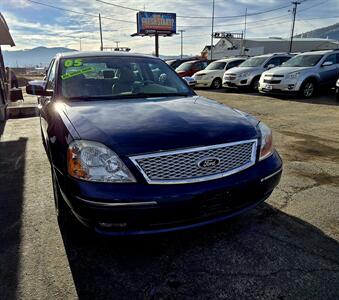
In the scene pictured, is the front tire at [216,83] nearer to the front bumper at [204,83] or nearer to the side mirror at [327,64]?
the front bumper at [204,83]

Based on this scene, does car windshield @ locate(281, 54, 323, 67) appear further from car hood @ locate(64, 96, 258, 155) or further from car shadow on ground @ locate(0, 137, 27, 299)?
car shadow on ground @ locate(0, 137, 27, 299)

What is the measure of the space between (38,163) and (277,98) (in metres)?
9.81

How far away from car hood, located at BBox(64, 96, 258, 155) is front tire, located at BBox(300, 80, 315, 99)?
9.68 metres

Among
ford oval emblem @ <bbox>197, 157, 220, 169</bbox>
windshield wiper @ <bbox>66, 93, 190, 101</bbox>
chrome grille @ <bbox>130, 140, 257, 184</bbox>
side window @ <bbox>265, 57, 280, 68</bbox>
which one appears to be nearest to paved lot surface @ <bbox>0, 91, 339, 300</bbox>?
chrome grille @ <bbox>130, 140, 257, 184</bbox>

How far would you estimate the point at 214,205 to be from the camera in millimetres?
2340

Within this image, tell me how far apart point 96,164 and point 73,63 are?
80.2 inches

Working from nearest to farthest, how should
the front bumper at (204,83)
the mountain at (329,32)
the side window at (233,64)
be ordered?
the front bumper at (204,83), the side window at (233,64), the mountain at (329,32)

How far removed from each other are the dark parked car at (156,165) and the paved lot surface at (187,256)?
1.17ft

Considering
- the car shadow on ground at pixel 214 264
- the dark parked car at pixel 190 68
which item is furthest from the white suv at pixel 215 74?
the car shadow on ground at pixel 214 264

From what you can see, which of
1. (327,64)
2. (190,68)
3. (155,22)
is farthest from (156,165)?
(155,22)

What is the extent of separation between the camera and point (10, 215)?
322cm

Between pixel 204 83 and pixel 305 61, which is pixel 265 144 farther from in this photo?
pixel 204 83

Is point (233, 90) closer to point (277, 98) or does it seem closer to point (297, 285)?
point (277, 98)

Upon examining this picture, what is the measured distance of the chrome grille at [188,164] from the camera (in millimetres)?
2191
